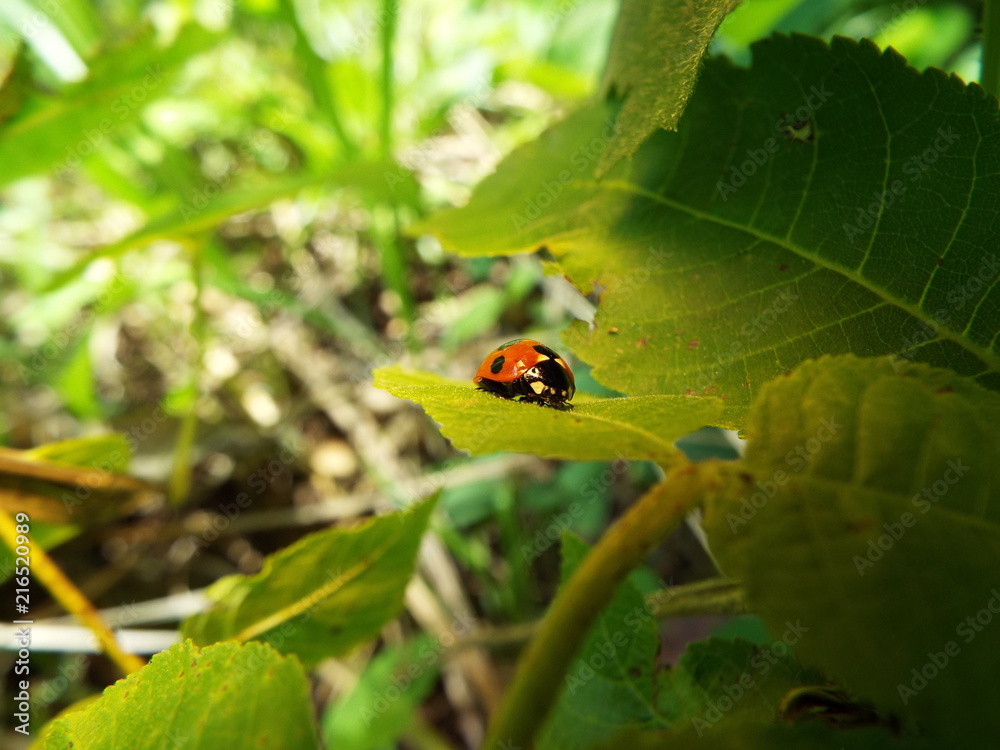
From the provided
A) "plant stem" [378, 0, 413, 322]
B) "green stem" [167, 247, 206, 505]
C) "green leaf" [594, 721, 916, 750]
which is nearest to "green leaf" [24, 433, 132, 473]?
"green stem" [167, 247, 206, 505]

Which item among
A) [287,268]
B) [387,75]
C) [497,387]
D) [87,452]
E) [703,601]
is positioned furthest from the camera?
[287,268]

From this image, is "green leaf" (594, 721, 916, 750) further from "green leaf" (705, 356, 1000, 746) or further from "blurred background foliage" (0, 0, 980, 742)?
"blurred background foliage" (0, 0, 980, 742)

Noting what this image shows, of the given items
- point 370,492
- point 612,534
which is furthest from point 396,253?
point 612,534

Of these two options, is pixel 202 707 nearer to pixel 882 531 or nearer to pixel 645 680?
pixel 645 680

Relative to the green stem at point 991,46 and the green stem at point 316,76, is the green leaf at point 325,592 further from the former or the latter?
the green stem at point 316,76

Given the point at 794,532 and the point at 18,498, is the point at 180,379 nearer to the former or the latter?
the point at 18,498

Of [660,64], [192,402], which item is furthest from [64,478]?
[660,64]

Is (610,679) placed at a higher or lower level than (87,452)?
higher

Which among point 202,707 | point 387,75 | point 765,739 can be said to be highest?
point 387,75
